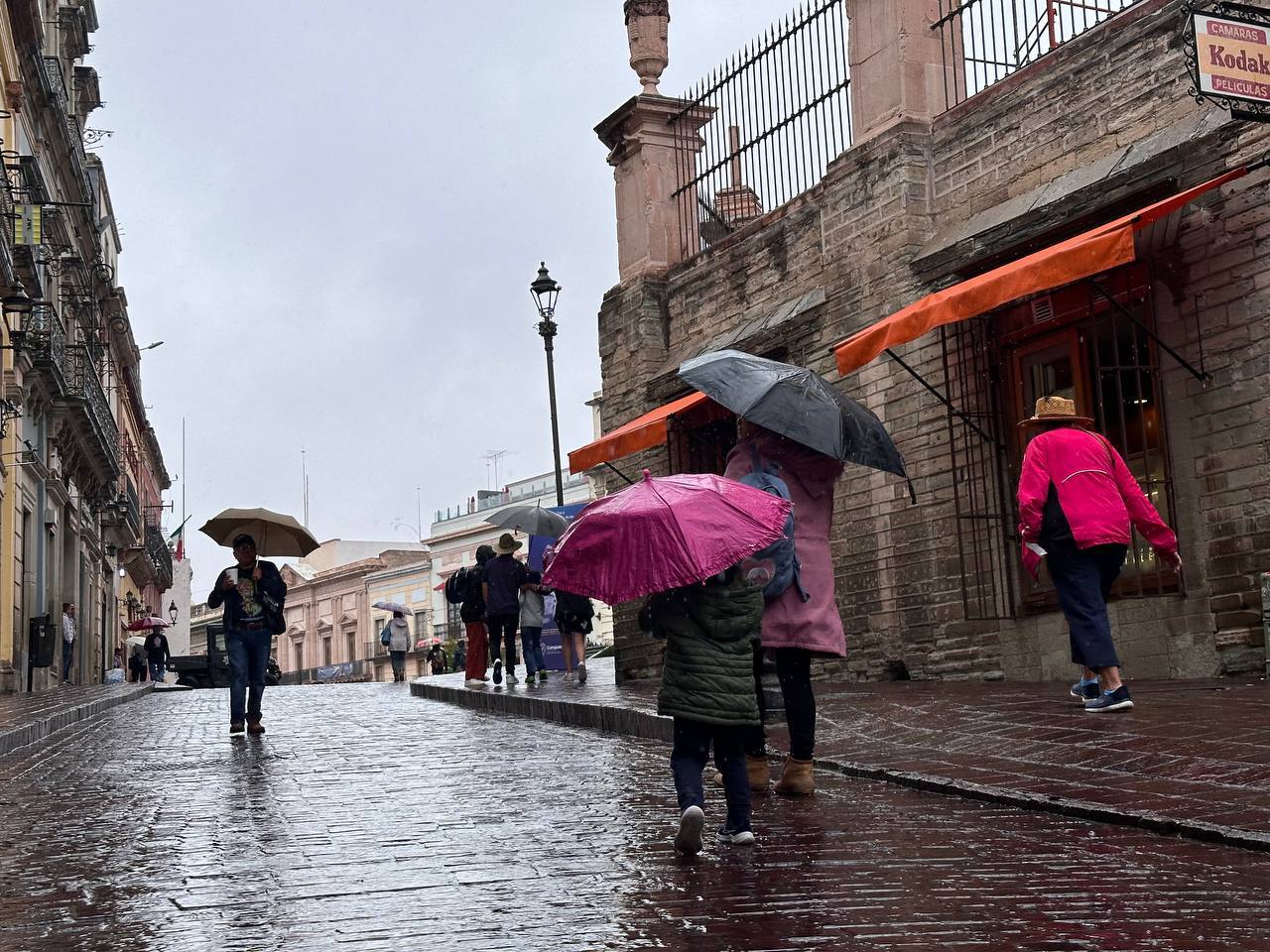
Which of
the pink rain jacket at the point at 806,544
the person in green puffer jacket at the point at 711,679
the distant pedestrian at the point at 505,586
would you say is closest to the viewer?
the person in green puffer jacket at the point at 711,679

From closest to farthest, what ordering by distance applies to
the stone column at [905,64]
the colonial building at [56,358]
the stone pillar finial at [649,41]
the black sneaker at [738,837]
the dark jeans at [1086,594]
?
the black sneaker at [738,837]
the dark jeans at [1086,594]
the stone column at [905,64]
the stone pillar finial at [649,41]
the colonial building at [56,358]

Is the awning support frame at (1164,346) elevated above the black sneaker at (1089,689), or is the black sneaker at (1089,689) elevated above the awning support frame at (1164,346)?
the awning support frame at (1164,346)

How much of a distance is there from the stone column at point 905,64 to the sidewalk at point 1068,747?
5545 millimetres

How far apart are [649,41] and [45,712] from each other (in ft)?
33.1

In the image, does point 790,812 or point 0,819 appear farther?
point 0,819

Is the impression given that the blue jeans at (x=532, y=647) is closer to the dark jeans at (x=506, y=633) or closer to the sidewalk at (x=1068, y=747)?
the dark jeans at (x=506, y=633)

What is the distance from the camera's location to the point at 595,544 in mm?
5902

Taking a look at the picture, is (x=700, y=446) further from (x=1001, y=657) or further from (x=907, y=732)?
(x=907, y=732)

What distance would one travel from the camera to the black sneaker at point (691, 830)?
18.9 ft

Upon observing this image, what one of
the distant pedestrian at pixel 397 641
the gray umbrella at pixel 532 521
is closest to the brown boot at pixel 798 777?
the gray umbrella at pixel 532 521

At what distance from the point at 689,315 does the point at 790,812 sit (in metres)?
12.2

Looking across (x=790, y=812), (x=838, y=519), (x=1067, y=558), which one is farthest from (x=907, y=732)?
(x=838, y=519)

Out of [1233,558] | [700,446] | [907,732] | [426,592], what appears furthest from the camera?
[426,592]

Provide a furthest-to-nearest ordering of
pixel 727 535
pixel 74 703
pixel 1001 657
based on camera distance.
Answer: pixel 74 703
pixel 1001 657
pixel 727 535
